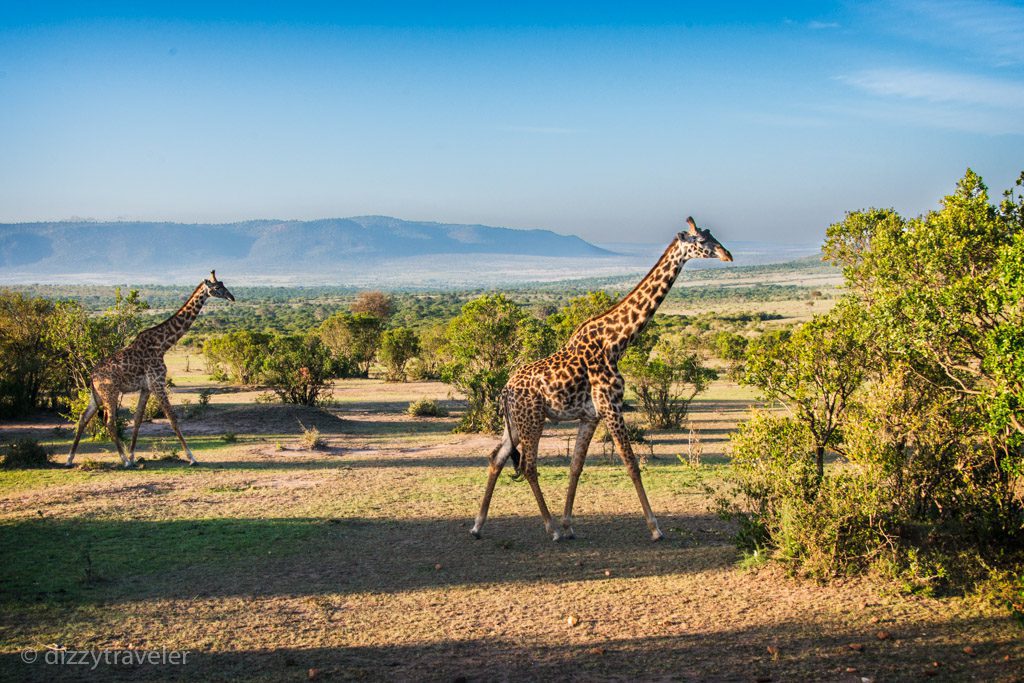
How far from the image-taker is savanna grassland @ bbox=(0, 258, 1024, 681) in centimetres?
664

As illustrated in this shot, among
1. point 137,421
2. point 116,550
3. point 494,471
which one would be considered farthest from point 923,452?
point 137,421

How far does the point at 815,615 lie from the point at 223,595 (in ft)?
19.5

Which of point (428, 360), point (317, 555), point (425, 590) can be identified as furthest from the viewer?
point (428, 360)

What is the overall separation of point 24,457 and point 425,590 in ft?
33.9

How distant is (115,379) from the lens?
49.4 feet

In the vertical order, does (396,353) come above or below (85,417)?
below

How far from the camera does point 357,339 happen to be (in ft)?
125

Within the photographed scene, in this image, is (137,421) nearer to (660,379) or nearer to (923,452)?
(660,379)

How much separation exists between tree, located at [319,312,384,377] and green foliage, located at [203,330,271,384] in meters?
3.76

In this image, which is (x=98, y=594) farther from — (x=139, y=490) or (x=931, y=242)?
(x=931, y=242)

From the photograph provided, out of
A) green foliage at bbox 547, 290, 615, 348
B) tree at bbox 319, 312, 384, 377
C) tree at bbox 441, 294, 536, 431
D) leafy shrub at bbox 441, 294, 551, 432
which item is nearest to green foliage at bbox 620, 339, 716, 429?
leafy shrub at bbox 441, 294, 551, 432

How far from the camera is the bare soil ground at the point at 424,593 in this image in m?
6.62

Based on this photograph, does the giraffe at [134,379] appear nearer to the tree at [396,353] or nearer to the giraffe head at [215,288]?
the giraffe head at [215,288]

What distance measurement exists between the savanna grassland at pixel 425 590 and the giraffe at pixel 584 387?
2.61ft
